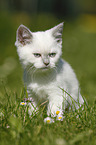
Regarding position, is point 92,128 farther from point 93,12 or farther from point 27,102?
point 93,12

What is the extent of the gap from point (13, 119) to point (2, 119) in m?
0.24

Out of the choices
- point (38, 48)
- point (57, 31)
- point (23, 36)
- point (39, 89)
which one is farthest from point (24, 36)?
point (39, 89)

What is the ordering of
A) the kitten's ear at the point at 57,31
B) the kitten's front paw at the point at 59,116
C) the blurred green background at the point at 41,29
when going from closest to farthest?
1. the kitten's front paw at the point at 59,116
2. the kitten's ear at the point at 57,31
3. the blurred green background at the point at 41,29

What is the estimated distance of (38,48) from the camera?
2232mm

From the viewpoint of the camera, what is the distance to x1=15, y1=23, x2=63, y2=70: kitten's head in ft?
7.32

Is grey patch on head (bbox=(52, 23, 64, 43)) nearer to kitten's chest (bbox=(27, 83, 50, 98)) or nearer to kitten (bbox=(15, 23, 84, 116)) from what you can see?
kitten (bbox=(15, 23, 84, 116))

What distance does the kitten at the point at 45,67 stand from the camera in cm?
224

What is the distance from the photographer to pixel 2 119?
194 centimetres

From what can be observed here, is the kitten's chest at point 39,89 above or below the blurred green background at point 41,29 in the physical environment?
below

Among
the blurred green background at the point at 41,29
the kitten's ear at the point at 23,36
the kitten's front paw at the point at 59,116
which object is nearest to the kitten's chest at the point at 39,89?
the blurred green background at the point at 41,29

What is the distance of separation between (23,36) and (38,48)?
237 millimetres

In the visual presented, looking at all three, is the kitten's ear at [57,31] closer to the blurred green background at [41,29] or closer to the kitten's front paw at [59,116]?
the blurred green background at [41,29]

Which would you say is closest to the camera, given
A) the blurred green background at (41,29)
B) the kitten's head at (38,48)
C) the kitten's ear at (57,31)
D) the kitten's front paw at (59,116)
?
the kitten's front paw at (59,116)

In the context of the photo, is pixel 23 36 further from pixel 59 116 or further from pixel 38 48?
pixel 59 116
